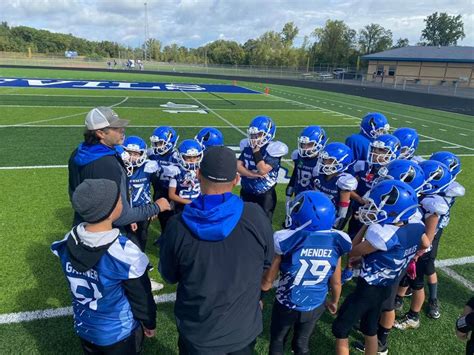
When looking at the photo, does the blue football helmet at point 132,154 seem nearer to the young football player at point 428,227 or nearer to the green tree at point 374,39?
the young football player at point 428,227

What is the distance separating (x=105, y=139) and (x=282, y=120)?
13.8 metres

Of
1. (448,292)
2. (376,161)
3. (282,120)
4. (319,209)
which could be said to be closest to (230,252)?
(319,209)

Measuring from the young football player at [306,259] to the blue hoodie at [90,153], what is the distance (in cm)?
175

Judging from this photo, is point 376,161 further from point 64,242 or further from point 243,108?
point 243,108

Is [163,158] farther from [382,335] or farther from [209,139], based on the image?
[382,335]

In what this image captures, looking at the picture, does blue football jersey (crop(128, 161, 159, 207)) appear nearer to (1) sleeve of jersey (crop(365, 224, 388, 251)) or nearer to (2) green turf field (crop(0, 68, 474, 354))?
(2) green turf field (crop(0, 68, 474, 354))

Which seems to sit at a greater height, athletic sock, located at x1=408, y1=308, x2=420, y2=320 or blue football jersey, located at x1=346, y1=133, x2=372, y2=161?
blue football jersey, located at x1=346, y1=133, x2=372, y2=161

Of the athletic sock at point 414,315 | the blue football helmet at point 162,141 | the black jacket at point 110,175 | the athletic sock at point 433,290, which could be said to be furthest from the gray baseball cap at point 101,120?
the athletic sock at point 433,290

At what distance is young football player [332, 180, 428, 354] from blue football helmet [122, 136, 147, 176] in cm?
300

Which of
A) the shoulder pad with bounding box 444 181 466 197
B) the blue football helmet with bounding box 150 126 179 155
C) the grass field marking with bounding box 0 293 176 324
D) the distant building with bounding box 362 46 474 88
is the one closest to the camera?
the grass field marking with bounding box 0 293 176 324

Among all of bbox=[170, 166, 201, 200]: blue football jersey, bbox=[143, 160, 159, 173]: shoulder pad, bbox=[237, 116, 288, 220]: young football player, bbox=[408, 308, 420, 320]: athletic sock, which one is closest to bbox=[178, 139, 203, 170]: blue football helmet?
bbox=[170, 166, 201, 200]: blue football jersey

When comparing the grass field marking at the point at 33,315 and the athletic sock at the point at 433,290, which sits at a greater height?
the athletic sock at the point at 433,290

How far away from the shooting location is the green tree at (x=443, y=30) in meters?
81.6

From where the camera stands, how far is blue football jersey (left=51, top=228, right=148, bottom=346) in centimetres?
222
